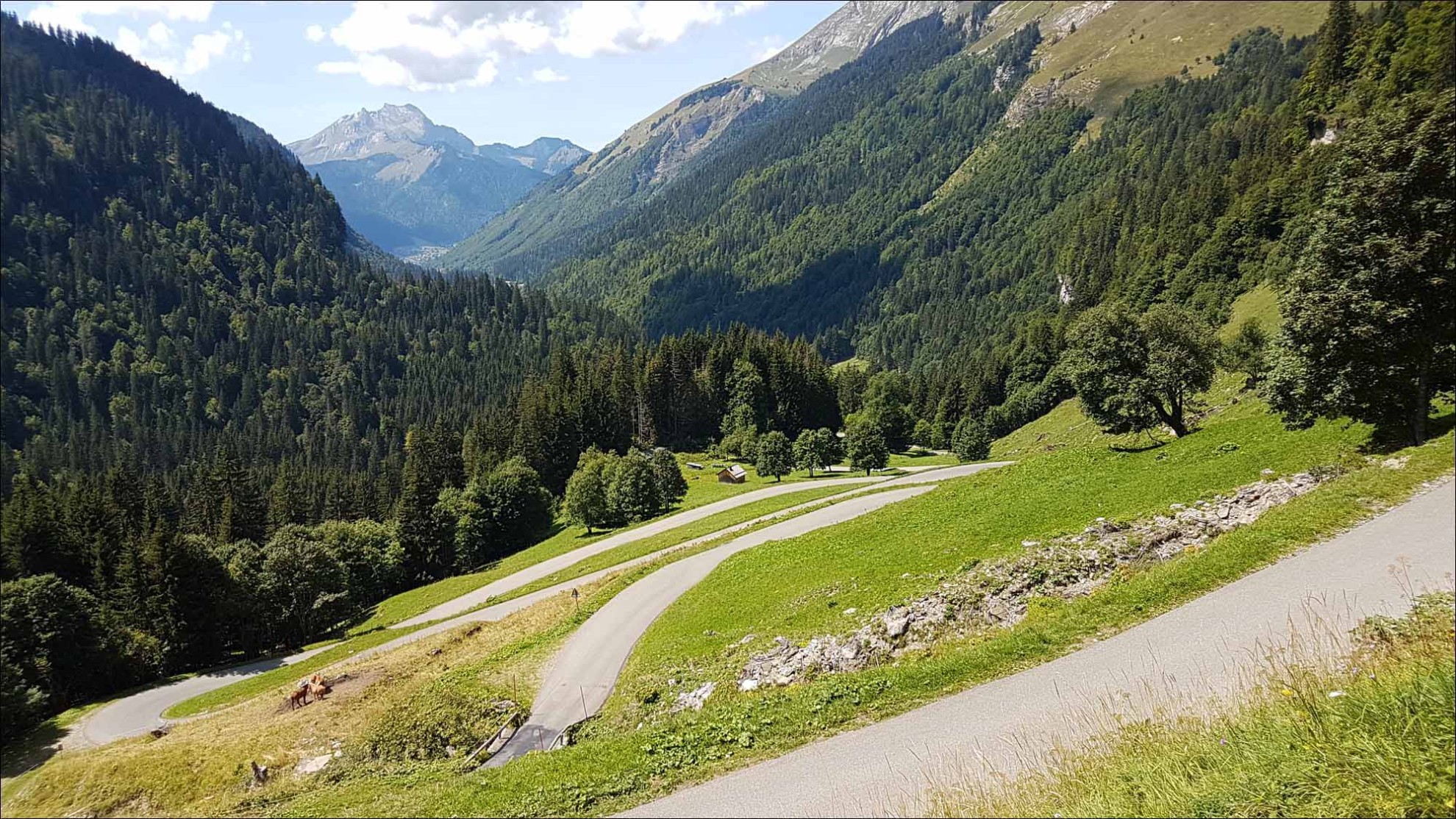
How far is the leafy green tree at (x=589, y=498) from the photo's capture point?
79.9 m

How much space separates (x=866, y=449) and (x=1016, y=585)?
72.4 meters

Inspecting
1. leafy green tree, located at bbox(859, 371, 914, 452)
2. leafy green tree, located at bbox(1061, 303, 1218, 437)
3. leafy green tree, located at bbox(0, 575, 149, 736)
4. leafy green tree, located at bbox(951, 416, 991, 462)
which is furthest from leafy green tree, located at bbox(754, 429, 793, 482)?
leafy green tree, located at bbox(0, 575, 149, 736)

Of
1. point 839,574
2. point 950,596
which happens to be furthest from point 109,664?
point 950,596

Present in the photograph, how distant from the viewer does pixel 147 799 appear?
40.0ft

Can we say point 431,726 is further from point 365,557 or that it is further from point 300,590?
point 365,557

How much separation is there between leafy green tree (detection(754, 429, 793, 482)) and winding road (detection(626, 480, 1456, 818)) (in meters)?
74.2

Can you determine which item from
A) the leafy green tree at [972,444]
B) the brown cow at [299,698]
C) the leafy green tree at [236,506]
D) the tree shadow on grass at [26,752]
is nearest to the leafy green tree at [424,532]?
the leafy green tree at [236,506]

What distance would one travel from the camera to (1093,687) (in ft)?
37.7

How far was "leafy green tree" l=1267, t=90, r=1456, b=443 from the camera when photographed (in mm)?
15406

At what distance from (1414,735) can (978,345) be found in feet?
→ 674

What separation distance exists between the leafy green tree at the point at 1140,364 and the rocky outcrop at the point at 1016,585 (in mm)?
12857

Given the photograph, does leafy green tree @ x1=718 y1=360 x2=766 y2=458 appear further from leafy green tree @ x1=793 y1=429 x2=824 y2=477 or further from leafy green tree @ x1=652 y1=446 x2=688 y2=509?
leafy green tree @ x1=652 y1=446 x2=688 y2=509

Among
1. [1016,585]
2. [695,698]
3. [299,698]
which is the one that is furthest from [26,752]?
[1016,585]

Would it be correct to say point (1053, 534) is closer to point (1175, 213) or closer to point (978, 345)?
point (1175, 213)
